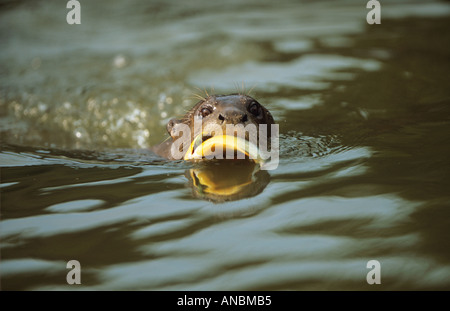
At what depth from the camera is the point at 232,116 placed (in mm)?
3439

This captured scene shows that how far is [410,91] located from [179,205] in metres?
3.52

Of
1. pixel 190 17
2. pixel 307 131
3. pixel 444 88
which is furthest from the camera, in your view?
pixel 190 17

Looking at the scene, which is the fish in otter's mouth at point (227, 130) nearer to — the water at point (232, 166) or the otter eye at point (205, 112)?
the otter eye at point (205, 112)

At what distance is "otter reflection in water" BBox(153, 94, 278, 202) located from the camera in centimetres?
323

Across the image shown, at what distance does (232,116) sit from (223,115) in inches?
2.2

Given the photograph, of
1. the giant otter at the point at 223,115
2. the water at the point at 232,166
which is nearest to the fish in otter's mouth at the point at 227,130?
the giant otter at the point at 223,115

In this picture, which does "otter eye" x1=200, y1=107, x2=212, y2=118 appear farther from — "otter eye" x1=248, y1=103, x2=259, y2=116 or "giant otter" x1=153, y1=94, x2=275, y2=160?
"otter eye" x1=248, y1=103, x2=259, y2=116

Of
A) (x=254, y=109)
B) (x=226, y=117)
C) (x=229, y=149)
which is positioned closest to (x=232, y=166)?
(x=229, y=149)

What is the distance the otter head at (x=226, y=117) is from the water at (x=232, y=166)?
27 cm

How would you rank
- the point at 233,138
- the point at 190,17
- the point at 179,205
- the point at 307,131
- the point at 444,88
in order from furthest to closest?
the point at 190,17, the point at 444,88, the point at 307,131, the point at 233,138, the point at 179,205

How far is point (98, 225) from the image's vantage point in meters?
2.81

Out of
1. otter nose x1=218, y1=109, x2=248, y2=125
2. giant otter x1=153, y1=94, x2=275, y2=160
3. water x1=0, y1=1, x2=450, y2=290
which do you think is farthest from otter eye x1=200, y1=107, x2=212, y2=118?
water x1=0, y1=1, x2=450, y2=290
